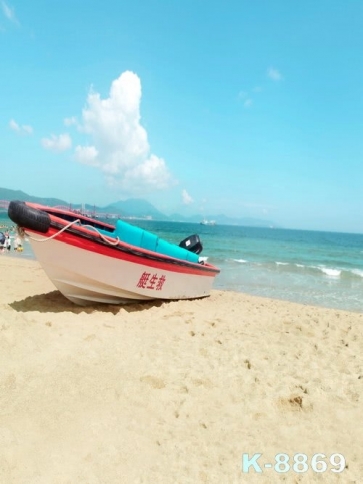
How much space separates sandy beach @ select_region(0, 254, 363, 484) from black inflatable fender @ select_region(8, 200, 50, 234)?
4.68ft

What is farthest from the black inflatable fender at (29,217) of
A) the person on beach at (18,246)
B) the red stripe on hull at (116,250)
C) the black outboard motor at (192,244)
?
the person on beach at (18,246)

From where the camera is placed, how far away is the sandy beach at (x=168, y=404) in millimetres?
2111

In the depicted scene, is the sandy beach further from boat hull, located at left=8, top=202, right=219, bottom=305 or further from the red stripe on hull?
the red stripe on hull

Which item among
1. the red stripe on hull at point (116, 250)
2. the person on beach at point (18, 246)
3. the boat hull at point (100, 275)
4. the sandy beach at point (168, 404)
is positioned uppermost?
the red stripe on hull at point (116, 250)

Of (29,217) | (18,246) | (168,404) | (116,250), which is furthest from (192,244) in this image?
(18,246)

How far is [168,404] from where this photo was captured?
2.81 meters

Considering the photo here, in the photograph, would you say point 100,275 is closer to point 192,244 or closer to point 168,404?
point 168,404

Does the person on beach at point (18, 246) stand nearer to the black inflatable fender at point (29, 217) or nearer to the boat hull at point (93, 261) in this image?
the boat hull at point (93, 261)

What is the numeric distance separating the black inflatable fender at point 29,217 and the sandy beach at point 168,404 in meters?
1.43

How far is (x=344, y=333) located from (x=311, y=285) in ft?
28.1

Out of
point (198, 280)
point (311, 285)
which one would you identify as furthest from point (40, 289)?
point (311, 285)

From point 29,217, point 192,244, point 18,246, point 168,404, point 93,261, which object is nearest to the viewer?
point 168,404

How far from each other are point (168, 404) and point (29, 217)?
11.9ft

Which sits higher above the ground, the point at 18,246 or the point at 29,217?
the point at 29,217
